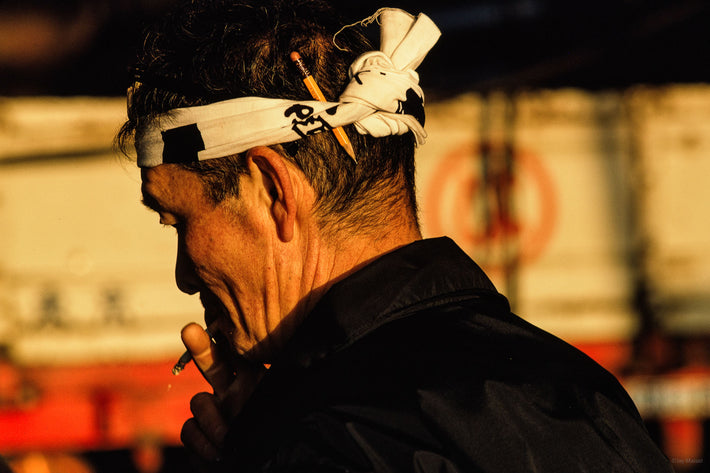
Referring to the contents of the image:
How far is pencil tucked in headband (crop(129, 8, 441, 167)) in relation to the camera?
49.5 inches

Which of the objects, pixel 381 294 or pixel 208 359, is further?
pixel 208 359

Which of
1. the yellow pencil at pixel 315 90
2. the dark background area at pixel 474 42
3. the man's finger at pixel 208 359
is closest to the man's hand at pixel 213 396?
the man's finger at pixel 208 359

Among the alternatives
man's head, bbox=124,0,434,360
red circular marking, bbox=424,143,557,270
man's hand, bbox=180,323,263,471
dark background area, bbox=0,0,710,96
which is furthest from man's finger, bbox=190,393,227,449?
dark background area, bbox=0,0,710,96

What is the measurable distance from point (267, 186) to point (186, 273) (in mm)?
244

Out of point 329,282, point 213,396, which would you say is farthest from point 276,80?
point 213,396

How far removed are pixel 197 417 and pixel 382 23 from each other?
0.76 m

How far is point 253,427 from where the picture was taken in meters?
1.13

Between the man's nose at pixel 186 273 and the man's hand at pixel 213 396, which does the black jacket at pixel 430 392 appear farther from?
the man's nose at pixel 186 273

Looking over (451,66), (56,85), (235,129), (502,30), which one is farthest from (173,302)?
(235,129)

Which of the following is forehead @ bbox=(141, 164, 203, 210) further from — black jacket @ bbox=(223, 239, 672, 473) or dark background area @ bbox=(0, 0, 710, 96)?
dark background area @ bbox=(0, 0, 710, 96)

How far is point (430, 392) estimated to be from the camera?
1028mm

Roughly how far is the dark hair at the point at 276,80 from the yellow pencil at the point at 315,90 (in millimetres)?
10

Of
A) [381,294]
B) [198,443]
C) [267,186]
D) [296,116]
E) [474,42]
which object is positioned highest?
[474,42]

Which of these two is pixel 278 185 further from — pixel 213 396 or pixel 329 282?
pixel 213 396
